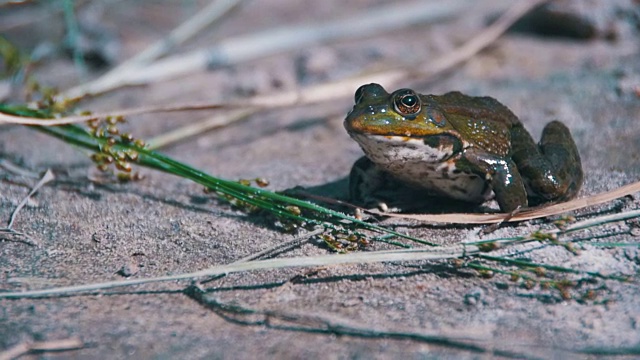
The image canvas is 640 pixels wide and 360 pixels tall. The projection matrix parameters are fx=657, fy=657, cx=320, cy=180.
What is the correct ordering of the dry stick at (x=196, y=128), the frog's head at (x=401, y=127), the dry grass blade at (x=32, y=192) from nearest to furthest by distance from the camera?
the frog's head at (x=401, y=127), the dry grass blade at (x=32, y=192), the dry stick at (x=196, y=128)

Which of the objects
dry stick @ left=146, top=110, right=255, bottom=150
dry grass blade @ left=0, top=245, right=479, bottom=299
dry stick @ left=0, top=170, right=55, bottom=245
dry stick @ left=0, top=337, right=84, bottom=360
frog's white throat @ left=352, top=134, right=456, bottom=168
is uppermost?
dry stick @ left=146, top=110, right=255, bottom=150

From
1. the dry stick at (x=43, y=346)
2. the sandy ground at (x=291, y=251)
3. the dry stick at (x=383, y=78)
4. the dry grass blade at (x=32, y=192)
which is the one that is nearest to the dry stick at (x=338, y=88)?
the dry stick at (x=383, y=78)

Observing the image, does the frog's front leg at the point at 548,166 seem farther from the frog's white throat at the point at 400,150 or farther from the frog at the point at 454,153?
the frog's white throat at the point at 400,150

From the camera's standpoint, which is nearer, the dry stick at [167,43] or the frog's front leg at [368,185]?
the frog's front leg at [368,185]

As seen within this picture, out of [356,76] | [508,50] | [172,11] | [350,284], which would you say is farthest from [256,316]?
[172,11]

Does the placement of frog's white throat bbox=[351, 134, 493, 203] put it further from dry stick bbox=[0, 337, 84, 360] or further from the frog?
dry stick bbox=[0, 337, 84, 360]

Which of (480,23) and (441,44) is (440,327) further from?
(480,23)

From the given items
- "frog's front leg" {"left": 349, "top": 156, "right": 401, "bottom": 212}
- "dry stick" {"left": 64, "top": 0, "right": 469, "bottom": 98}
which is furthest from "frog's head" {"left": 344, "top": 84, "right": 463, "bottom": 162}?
"dry stick" {"left": 64, "top": 0, "right": 469, "bottom": 98}
